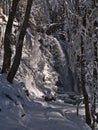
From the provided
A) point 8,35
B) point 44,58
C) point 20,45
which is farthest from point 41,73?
point 20,45

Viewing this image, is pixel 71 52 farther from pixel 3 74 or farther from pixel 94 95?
pixel 3 74

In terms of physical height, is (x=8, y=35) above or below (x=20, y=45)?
above

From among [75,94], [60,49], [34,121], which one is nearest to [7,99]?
[34,121]

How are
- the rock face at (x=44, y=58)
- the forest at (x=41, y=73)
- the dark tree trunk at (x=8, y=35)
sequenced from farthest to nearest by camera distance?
the rock face at (x=44, y=58) < the dark tree trunk at (x=8, y=35) < the forest at (x=41, y=73)

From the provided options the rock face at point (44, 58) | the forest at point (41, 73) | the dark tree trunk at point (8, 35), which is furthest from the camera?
the rock face at point (44, 58)

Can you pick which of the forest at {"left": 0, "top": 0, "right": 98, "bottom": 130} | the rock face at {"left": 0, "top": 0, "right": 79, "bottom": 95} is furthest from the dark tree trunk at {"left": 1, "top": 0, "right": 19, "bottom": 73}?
the rock face at {"left": 0, "top": 0, "right": 79, "bottom": 95}

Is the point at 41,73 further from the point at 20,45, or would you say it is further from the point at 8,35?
the point at 20,45

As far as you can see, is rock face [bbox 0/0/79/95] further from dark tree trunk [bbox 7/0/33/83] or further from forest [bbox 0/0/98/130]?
dark tree trunk [bbox 7/0/33/83]

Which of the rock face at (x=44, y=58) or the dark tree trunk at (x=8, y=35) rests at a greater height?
the dark tree trunk at (x=8, y=35)

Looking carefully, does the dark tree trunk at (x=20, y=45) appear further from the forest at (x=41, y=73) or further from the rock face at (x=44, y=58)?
the rock face at (x=44, y=58)

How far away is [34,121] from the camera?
1120 centimetres

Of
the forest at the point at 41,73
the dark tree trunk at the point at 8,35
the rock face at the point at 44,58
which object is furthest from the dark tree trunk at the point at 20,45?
the rock face at the point at 44,58

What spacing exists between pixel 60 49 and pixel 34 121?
17905mm

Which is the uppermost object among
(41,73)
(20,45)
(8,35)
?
(8,35)
